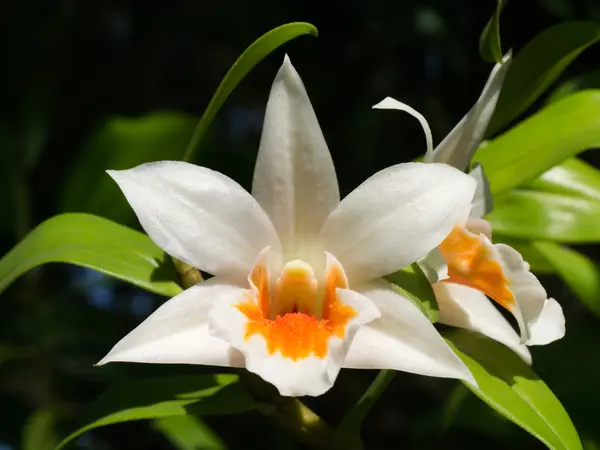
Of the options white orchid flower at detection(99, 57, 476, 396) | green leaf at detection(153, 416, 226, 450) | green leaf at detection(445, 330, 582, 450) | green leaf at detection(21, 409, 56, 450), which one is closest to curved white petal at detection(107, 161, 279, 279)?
white orchid flower at detection(99, 57, 476, 396)

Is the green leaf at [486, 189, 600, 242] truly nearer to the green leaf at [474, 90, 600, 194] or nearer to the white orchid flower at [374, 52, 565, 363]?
the green leaf at [474, 90, 600, 194]

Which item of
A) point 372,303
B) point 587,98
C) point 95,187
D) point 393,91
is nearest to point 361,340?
point 372,303

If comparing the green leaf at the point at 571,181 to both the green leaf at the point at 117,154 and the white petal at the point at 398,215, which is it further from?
the green leaf at the point at 117,154

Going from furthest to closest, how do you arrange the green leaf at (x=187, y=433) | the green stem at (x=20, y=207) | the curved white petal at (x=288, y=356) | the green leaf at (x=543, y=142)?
the green stem at (x=20, y=207) < the green leaf at (x=187, y=433) < the green leaf at (x=543, y=142) < the curved white petal at (x=288, y=356)

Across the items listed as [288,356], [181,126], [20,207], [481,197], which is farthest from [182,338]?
[20,207]

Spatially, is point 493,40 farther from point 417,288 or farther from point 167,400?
point 167,400

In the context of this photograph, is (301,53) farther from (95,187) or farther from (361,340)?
(361,340)

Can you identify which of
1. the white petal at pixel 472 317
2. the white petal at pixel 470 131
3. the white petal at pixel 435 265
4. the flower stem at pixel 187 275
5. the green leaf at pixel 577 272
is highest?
the white petal at pixel 470 131

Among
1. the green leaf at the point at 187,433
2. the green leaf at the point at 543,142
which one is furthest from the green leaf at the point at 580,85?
the green leaf at the point at 187,433
